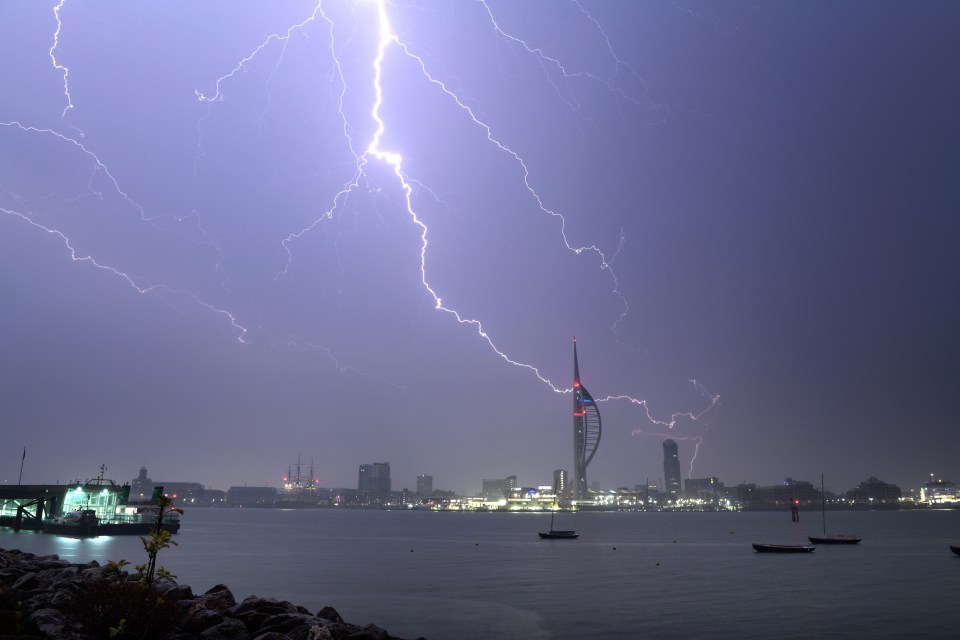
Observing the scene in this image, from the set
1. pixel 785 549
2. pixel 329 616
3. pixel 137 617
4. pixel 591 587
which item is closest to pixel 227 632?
pixel 137 617

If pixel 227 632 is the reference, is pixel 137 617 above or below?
above

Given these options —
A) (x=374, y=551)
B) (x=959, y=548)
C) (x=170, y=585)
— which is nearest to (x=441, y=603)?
(x=170, y=585)

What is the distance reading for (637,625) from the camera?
32.0 meters

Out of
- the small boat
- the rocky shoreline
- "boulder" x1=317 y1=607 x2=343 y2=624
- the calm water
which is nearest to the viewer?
the rocky shoreline

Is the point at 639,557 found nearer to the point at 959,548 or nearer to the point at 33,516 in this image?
the point at 959,548

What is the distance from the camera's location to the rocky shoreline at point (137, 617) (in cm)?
1817

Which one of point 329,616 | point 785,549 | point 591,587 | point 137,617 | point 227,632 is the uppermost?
point 137,617

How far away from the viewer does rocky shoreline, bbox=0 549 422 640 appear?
59.6ft

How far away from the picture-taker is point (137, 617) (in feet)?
62.8

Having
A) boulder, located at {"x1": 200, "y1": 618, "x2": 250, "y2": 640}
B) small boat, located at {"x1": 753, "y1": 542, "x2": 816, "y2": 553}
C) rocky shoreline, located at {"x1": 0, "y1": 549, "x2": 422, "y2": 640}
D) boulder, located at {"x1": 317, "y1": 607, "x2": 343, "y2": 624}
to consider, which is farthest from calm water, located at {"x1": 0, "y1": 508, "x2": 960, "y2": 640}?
boulder, located at {"x1": 200, "y1": 618, "x2": 250, "y2": 640}

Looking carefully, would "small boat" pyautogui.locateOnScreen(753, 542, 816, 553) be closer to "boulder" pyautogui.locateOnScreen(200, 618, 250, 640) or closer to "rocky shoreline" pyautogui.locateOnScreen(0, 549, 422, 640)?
"rocky shoreline" pyautogui.locateOnScreen(0, 549, 422, 640)

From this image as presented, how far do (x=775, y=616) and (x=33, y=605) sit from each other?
3296 centimetres

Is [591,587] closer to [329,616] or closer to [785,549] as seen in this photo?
[329,616]

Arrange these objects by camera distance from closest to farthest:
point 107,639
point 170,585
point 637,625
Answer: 1. point 107,639
2. point 170,585
3. point 637,625
